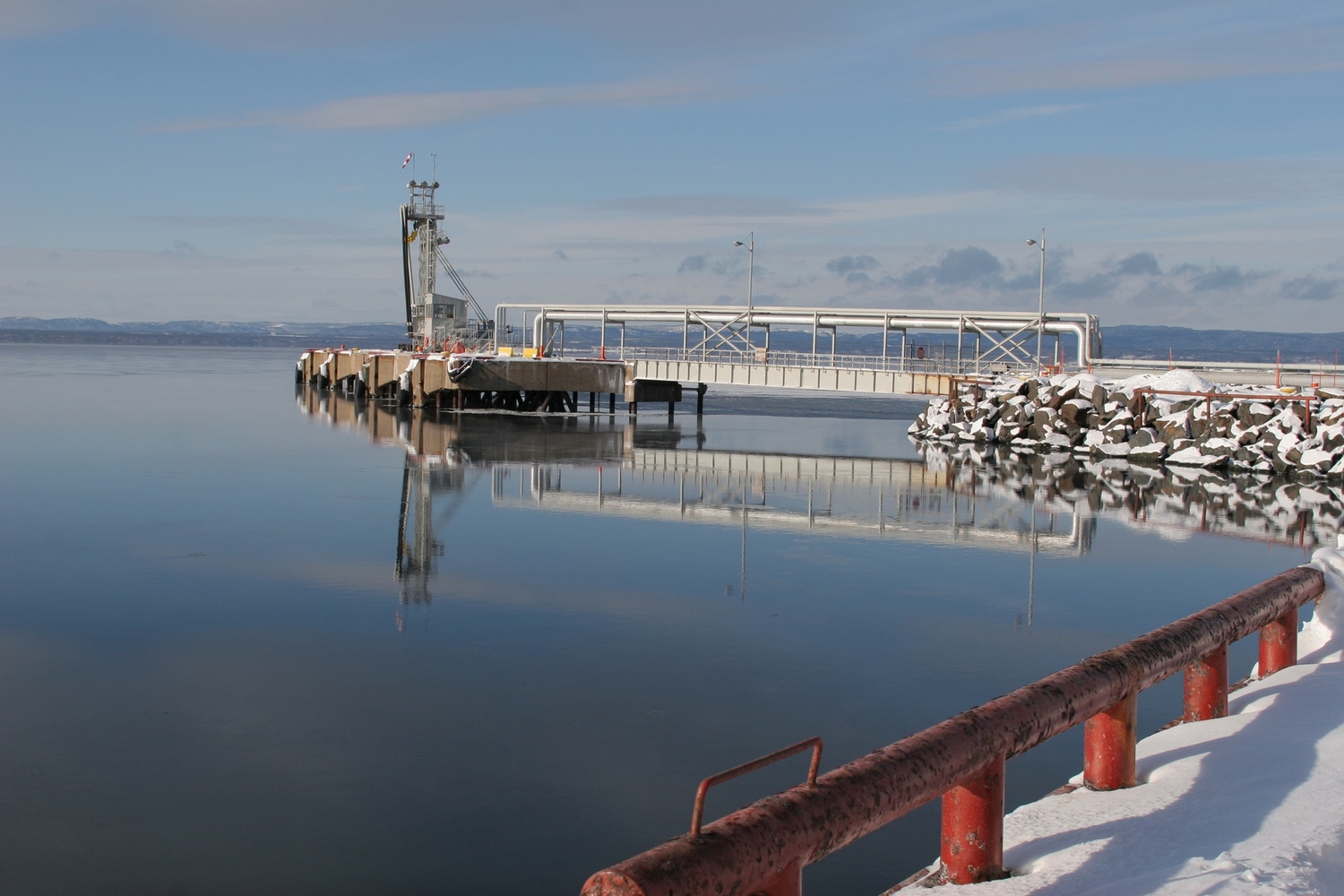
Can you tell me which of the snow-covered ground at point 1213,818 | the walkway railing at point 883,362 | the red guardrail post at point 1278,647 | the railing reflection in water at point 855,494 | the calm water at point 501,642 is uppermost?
the walkway railing at point 883,362

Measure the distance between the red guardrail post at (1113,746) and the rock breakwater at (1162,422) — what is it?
93.8 feet

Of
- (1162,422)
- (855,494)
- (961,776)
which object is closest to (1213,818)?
(961,776)

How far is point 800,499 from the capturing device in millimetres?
27281

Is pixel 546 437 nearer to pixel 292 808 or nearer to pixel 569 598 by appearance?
pixel 569 598

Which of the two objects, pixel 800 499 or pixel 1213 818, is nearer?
pixel 1213 818

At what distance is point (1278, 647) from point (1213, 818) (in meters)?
3.56

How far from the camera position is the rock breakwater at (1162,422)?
33219 millimetres

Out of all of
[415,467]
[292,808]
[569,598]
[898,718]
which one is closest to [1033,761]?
[898,718]

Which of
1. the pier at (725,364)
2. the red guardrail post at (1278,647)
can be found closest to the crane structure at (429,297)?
the pier at (725,364)

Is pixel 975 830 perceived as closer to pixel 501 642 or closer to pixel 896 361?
pixel 501 642

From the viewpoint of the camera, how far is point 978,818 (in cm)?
579

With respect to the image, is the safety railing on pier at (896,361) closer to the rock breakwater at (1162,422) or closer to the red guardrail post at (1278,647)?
the rock breakwater at (1162,422)

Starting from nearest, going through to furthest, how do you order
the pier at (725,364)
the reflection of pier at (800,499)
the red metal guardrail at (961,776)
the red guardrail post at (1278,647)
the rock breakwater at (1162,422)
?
the red metal guardrail at (961,776), the red guardrail post at (1278,647), the reflection of pier at (800,499), the rock breakwater at (1162,422), the pier at (725,364)

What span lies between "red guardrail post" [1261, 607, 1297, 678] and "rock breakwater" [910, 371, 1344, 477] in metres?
25.5
